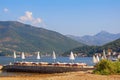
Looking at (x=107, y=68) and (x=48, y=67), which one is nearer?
(x=107, y=68)

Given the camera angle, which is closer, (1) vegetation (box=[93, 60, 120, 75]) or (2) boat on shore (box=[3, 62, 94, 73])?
(1) vegetation (box=[93, 60, 120, 75])

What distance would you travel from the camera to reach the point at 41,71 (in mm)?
103812

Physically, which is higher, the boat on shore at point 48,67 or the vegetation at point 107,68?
the boat on shore at point 48,67

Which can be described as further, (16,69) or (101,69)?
(16,69)

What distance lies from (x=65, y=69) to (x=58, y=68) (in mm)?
3128

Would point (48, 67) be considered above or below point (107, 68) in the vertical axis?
above

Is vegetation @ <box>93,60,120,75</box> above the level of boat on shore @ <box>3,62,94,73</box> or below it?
below

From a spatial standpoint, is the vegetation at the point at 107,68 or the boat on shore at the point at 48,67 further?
the boat on shore at the point at 48,67

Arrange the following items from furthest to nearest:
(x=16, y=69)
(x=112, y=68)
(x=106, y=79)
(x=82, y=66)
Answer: (x=16, y=69)
(x=82, y=66)
(x=112, y=68)
(x=106, y=79)

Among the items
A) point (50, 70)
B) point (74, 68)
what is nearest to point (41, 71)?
point (50, 70)

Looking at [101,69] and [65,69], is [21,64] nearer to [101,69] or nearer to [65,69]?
[65,69]

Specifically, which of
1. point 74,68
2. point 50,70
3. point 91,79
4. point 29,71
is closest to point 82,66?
point 74,68

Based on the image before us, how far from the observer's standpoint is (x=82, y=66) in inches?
3733

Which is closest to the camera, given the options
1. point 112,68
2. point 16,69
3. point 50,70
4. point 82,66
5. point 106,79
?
point 106,79
